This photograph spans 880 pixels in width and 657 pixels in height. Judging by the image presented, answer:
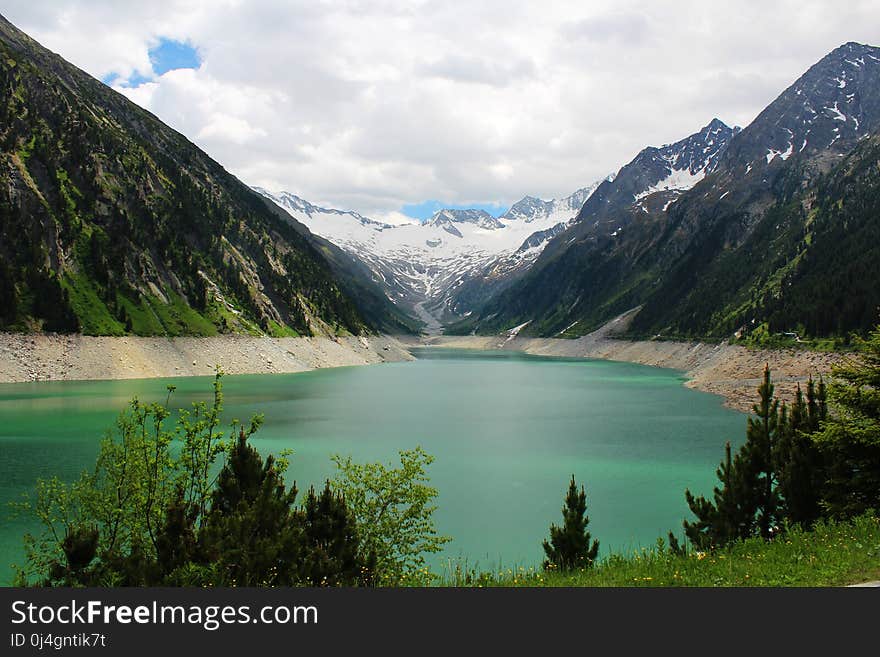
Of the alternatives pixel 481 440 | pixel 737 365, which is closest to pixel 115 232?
pixel 481 440

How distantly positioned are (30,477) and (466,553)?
22815 mm

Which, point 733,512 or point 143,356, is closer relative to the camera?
point 733,512

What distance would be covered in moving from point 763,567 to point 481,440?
37.7 m

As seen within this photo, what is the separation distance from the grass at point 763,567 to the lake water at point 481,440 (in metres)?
9.37

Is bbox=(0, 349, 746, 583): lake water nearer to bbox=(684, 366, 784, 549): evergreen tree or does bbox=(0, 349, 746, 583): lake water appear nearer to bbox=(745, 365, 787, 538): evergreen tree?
bbox=(684, 366, 784, 549): evergreen tree

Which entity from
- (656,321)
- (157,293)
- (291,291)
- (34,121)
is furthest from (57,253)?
(656,321)

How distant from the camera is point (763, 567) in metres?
11.4

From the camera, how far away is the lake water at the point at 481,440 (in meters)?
27.2

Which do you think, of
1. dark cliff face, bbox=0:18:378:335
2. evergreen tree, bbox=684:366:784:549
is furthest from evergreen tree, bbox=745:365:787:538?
Answer: dark cliff face, bbox=0:18:378:335

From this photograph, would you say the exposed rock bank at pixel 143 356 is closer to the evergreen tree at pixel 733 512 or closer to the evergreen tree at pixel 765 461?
the evergreen tree at pixel 733 512

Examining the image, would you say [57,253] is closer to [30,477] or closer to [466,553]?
[30,477]

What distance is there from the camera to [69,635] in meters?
7.42

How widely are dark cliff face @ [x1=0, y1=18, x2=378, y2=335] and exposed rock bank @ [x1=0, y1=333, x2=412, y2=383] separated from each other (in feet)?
8.97

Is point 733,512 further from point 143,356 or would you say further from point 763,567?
point 143,356
